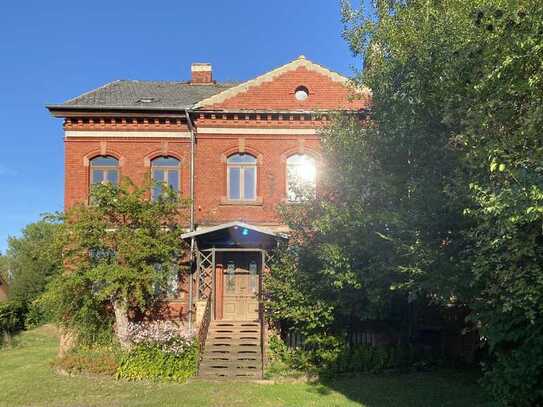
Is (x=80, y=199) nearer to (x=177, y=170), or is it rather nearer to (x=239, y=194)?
(x=177, y=170)

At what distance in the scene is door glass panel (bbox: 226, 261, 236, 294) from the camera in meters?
17.1

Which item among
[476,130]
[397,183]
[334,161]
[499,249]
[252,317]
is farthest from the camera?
[252,317]

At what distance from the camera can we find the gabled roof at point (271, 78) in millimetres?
17188

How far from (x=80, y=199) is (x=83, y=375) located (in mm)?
6480

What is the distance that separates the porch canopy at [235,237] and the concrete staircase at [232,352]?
2536 mm

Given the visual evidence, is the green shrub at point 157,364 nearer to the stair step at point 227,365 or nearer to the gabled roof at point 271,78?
the stair step at point 227,365

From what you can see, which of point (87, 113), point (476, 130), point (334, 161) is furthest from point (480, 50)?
point (87, 113)

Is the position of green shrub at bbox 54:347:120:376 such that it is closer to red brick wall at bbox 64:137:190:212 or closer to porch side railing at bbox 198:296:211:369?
porch side railing at bbox 198:296:211:369

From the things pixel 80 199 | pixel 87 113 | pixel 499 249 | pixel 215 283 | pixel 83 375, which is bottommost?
pixel 83 375

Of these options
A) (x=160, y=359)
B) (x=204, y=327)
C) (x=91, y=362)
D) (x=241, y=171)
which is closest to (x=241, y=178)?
(x=241, y=171)

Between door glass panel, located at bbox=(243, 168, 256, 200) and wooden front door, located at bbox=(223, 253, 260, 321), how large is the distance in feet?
6.80

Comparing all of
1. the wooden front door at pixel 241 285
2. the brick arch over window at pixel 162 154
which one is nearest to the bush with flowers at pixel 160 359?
the wooden front door at pixel 241 285

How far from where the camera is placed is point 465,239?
7.89 metres

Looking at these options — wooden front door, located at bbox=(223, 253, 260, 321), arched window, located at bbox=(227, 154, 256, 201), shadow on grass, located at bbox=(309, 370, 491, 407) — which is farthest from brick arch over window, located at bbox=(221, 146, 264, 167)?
shadow on grass, located at bbox=(309, 370, 491, 407)
